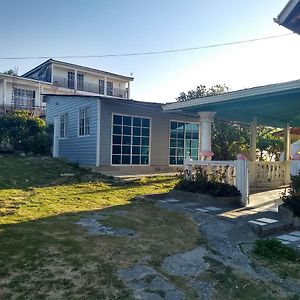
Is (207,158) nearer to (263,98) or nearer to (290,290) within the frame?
(263,98)

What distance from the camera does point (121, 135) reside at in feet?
49.1

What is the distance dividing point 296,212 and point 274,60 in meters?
6.79

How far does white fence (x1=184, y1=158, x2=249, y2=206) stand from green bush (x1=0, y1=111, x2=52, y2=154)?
38.9ft

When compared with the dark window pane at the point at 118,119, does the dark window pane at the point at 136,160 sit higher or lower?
lower

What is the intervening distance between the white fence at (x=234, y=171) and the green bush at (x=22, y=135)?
11.8m

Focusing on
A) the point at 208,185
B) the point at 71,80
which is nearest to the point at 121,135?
the point at 208,185

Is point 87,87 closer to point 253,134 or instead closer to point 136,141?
point 136,141

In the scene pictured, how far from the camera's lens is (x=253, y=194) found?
991 centimetres

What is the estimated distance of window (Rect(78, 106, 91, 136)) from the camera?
49.4 feet

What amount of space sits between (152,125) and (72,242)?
38.9 ft

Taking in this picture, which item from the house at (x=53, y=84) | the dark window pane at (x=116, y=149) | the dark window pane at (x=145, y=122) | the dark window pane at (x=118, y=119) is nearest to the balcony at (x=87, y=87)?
the house at (x=53, y=84)

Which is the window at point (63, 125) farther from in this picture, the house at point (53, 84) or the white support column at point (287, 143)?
the house at point (53, 84)

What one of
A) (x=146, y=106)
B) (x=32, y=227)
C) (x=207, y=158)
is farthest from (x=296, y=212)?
(x=146, y=106)

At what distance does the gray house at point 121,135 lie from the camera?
14414 mm
